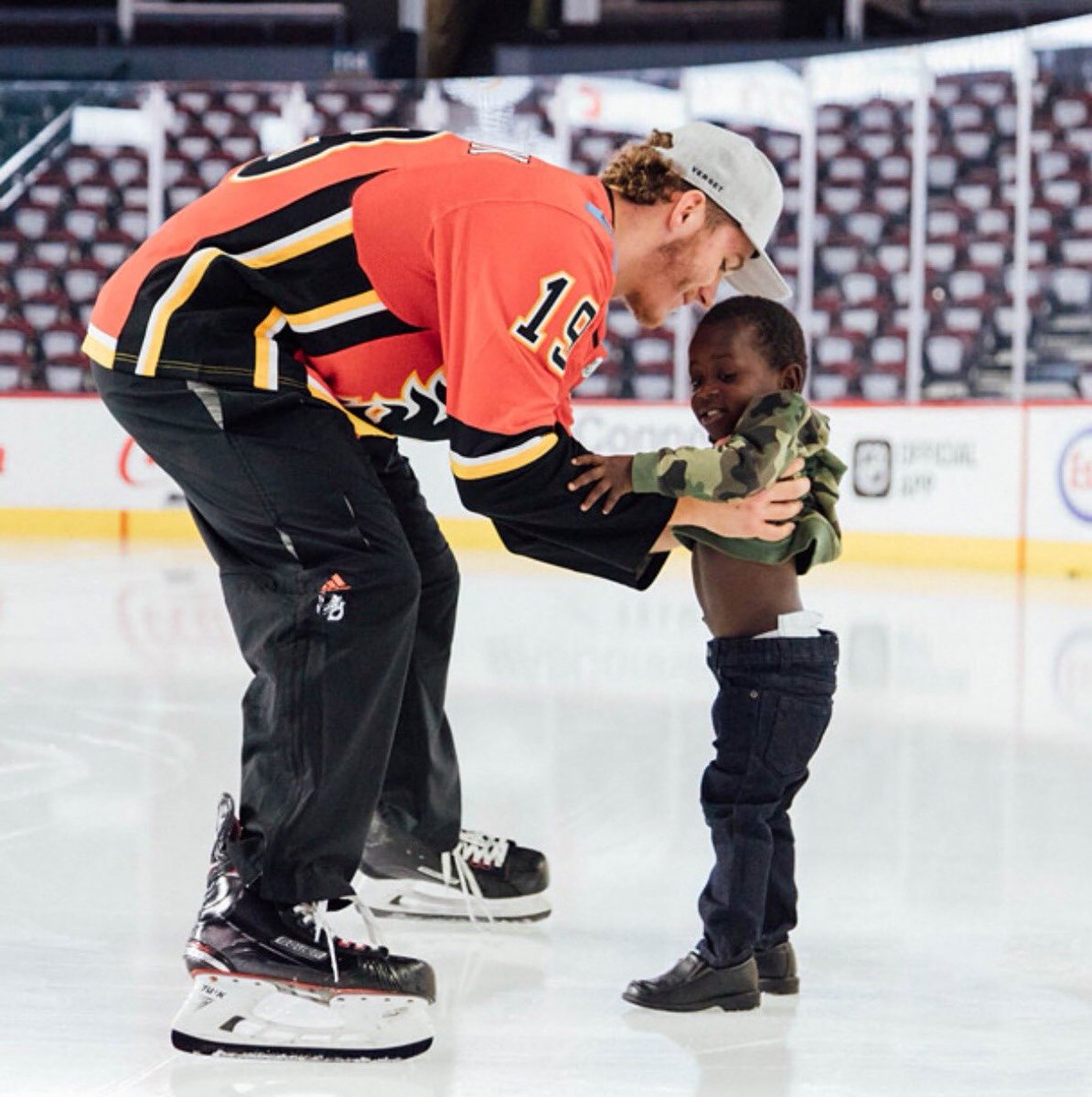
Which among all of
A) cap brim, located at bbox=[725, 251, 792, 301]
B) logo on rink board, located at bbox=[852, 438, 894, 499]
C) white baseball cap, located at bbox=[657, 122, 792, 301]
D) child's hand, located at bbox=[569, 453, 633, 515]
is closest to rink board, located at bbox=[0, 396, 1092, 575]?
logo on rink board, located at bbox=[852, 438, 894, 499]

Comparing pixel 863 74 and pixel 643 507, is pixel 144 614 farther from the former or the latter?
pixel 863 74

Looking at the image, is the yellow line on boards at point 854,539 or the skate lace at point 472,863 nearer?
the skate lace at point 472,863

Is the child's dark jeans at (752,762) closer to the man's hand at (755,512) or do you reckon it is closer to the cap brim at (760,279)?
the man's hand at (755,512)

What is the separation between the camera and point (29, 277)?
1216cm

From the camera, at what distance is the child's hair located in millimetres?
2010

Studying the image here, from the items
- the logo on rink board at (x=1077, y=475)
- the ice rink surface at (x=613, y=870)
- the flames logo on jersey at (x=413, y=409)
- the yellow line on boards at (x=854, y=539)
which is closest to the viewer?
the ice rink surface at (x=613, y=870)

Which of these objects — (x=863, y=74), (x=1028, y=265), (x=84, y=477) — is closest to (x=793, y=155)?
(x=863, y=74)

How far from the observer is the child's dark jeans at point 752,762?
1943 millimetres

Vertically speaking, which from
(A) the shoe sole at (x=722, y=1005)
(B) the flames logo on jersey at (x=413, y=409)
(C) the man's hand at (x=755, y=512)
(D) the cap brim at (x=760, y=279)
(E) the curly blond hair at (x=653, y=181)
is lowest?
(A) the shoe sole at (x=722, y=1005)

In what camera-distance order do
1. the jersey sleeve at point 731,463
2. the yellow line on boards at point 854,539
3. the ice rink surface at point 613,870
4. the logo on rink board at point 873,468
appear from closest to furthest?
the ice rink surface at point 613,870 → the jersey sleeve at point 731,463 → the yellow line on boards at point 854,539 → the logo on rink board at point 873,468

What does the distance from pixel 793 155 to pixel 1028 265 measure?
5.91 ft

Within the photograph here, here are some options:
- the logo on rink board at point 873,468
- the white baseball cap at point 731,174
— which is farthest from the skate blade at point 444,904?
the logo on rink board at point 873,468

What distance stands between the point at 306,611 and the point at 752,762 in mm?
545

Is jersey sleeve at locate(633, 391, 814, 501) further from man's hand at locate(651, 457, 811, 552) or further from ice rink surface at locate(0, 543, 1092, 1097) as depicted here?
ice rink surface at locate(0, 543, 1092, 1097)
